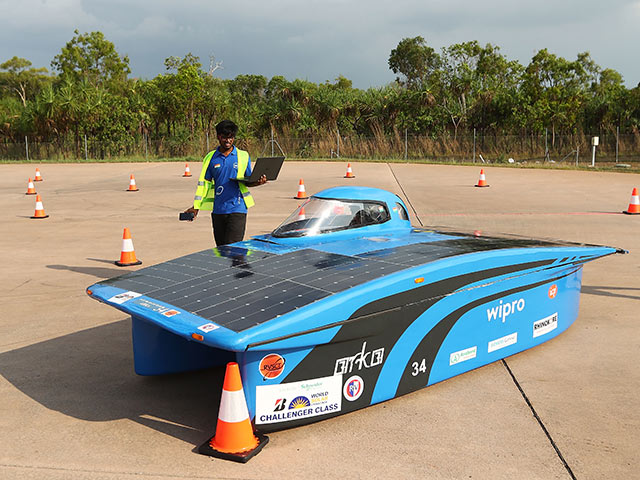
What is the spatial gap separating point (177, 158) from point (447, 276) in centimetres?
2989

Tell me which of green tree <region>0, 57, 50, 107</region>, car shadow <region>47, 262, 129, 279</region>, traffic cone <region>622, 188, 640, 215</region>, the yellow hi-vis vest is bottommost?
car shadow <region>47, 262, 129, 279</region>

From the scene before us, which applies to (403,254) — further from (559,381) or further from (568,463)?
(568,463)

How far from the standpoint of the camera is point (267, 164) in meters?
6.08

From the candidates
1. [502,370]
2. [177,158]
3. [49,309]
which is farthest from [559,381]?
[177,158]

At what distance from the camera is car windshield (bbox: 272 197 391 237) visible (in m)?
5.36

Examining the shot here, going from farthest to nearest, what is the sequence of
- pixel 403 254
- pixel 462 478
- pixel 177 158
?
pixel 177 158, pixel 403 254, pixel 462 478

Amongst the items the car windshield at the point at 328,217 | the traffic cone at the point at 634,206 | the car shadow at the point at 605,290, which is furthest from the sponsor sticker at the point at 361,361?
the traffic cone at the point at 634,206

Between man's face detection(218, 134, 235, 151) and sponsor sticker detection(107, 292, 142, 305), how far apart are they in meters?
2.34

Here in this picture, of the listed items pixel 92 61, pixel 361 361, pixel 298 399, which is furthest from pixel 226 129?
pixel 92 61

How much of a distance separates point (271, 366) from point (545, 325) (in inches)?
109

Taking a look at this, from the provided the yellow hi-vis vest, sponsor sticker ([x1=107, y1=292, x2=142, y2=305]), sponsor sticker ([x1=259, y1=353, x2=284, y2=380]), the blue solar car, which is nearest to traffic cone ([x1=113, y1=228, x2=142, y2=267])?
the yellow hi-vis vest

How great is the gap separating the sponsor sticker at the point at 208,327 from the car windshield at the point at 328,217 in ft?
6.31

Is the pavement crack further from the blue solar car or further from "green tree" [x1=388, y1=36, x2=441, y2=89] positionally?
"green tree" [x1=388, y1=36, x2=441, y2=89]

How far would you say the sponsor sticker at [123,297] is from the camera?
4031 mm
